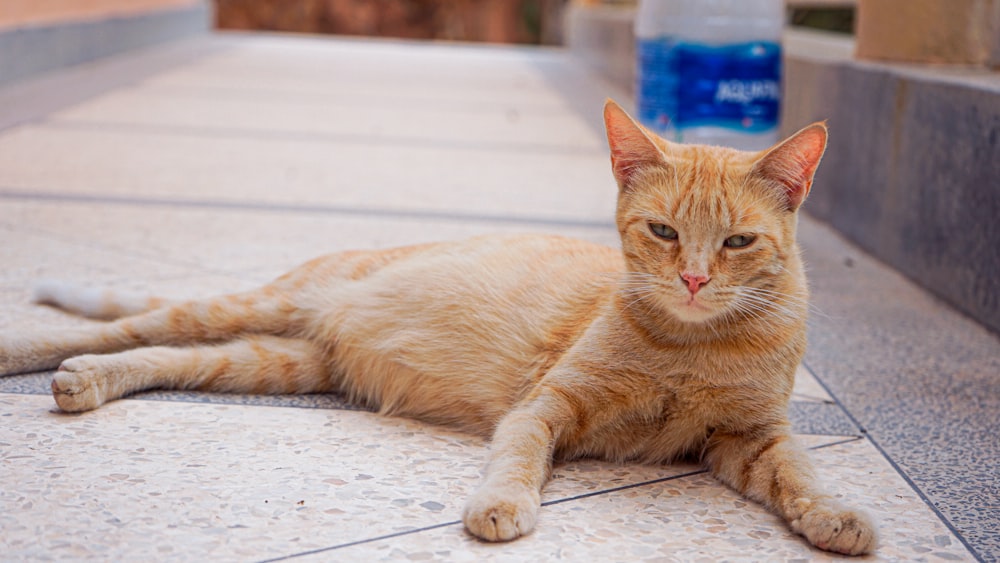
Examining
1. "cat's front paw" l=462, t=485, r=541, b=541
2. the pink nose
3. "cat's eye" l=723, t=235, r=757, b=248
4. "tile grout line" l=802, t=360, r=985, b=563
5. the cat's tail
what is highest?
"cat's eye" l=723, t=235, r=757, b=248

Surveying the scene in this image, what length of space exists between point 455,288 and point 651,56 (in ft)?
6.53

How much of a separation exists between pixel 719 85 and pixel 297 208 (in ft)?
6.21

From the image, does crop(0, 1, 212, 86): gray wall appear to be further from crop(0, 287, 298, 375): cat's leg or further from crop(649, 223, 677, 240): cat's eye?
crop(649, 223, 677, 240): cat's eye

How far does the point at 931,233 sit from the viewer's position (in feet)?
12.5

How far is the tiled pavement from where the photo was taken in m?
1.89

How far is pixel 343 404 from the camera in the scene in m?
2.60

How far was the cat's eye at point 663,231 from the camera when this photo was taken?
2.12 m

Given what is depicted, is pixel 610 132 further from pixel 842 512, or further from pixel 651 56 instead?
pixel 651 56

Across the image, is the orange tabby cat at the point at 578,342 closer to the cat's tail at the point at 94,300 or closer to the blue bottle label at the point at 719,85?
the cat's tail at the point at 94,300

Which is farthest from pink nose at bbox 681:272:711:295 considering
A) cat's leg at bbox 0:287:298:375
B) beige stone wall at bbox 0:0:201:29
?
beige stone wall at bbox 0:0:201:29

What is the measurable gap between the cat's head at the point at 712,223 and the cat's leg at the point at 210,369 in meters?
0.91

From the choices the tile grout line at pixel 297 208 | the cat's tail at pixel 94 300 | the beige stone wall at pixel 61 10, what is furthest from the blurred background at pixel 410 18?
the cat's tail at pixel 94 300

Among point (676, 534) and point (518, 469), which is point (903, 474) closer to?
point (676, 534)

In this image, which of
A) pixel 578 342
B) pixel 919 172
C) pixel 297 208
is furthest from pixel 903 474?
pixel 297 208
